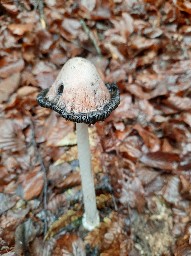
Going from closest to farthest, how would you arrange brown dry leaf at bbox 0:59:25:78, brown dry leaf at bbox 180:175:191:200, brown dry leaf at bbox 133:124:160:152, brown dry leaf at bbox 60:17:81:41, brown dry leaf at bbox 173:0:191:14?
1. brown dry leaf at bbox 180:175:191:200
2. brown dry leaf at bbox 133:124:160:152
3. brown dry leaf at bbox 0:59:25:78
4. brown dry leaf at bbox 173:0:191:14
5. brown dry leaf at bbox 60:17:81:41

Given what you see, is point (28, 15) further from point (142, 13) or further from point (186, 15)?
point (186, 15)

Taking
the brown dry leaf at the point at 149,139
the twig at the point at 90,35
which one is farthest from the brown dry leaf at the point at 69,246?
the twig at the point at 90,35

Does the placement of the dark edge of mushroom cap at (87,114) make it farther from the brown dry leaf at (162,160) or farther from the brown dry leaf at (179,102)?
the brown dry leaf at (179,102)

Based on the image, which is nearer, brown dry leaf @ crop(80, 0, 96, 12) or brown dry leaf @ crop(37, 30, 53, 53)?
brown dry leaf @ crop(37, 30, 53, 53)

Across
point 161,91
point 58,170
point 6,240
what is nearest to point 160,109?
point 161,91

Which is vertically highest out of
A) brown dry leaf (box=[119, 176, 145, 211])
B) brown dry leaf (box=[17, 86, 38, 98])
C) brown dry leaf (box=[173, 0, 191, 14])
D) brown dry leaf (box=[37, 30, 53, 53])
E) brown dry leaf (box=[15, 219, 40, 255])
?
brown dry leaf (box=[173, 0, 191, 14])

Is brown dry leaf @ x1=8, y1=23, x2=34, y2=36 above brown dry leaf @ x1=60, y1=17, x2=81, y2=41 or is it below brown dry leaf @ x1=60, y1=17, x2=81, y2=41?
below

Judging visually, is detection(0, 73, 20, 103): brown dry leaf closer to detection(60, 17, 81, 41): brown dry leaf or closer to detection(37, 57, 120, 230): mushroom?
detection(60, 17, 81, 41): brown dry leaf

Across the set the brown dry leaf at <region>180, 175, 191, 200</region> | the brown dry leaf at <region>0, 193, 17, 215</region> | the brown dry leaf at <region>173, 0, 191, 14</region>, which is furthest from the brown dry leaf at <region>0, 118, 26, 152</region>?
the brown dry leaf at <region>173, 0, 191, 14</region>
